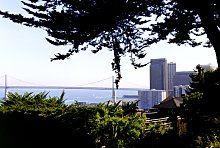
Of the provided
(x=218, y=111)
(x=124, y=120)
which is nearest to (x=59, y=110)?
(x=124, y=120)

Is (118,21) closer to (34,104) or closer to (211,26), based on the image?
(211,26)

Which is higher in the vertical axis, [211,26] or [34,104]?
[211,26]

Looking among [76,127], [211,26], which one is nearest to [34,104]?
[76,127]

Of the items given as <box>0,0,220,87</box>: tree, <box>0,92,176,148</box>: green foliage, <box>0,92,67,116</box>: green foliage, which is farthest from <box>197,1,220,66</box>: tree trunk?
<box>0,92,67,116</box>: green foliage

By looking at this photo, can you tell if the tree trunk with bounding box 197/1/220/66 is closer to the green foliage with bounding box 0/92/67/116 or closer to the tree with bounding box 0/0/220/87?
the tree with bounding box 0/0/220/87

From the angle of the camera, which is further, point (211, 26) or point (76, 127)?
point (76, 127)

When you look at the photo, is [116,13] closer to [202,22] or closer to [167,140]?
[202,22]

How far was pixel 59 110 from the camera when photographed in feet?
38.0

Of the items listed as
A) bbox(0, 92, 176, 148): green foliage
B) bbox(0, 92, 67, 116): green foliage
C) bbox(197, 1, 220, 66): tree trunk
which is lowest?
bbox(0, 92, 176, 148): green foliage

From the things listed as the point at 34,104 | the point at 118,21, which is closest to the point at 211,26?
the point at 118,21

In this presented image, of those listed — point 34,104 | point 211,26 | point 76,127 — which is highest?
point 211,26

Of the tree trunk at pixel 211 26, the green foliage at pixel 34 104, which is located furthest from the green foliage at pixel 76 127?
the tree trunk at pixel 211 26

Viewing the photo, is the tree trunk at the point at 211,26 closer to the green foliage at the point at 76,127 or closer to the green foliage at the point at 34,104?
the green foliage at the point at 76,127

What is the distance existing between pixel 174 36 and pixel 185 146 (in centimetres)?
377
